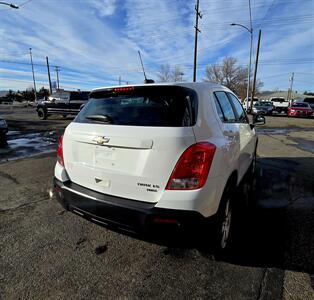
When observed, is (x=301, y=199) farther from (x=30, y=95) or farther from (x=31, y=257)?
(x=30, y=95)

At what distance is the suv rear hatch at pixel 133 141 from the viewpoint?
2.12 m

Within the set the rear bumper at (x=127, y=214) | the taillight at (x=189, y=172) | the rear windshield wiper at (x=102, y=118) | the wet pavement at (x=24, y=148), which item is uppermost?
the rear windshield wiper at (x=102, y=118)

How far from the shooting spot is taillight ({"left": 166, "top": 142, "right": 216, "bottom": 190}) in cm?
209

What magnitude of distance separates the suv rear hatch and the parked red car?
27850 millimetres

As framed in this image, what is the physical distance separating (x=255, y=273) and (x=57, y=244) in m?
2.10

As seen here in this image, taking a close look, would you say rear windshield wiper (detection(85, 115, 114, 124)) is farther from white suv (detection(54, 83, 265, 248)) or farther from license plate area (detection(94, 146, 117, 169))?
license plate area (detection(94, 146, 117, 169))

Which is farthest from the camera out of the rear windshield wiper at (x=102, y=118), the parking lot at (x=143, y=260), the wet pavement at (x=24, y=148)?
the wet pavement at (x=24, y=148)

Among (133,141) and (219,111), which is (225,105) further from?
(133,141)

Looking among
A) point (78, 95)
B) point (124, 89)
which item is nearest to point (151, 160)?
point (124, 89)

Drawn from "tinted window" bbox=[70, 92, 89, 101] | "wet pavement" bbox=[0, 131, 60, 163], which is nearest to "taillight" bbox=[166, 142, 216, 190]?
"wet pavement" bbox=[0, 131, 60, 163]

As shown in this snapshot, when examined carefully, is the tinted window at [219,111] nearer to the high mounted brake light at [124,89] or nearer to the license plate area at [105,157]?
the high mounted brake light at [124,89]

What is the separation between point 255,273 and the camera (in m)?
2.40

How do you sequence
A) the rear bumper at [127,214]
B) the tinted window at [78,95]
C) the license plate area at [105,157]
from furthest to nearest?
the tinted window at [78,95], the license plate area at [105,157], the rear bumper at [127,214]

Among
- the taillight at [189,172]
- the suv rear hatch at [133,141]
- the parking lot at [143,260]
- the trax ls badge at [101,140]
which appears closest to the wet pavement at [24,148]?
the parking lot at [143,260]
